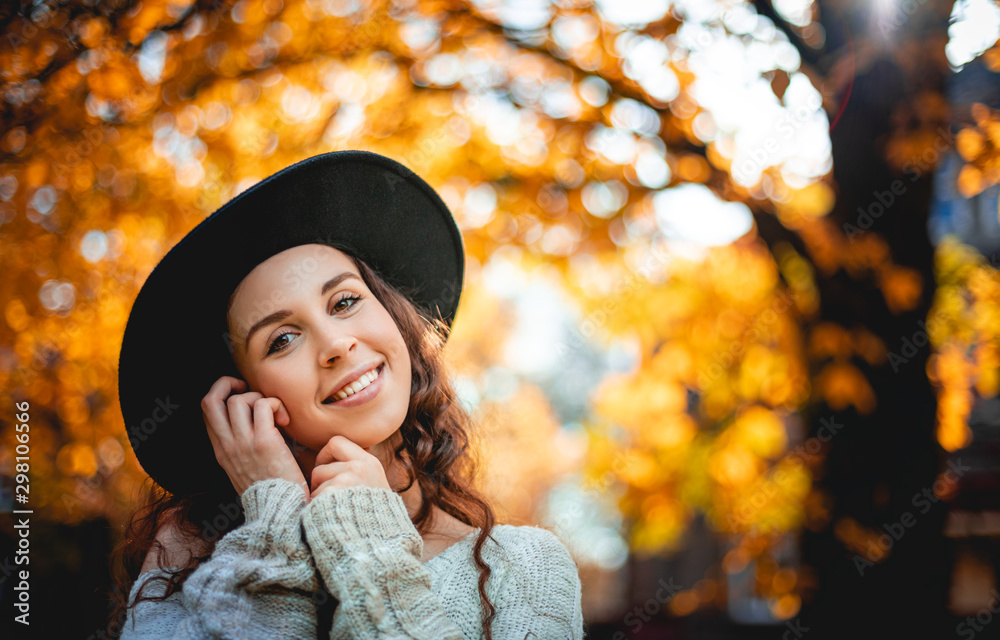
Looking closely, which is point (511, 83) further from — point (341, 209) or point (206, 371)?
point (206, 371)

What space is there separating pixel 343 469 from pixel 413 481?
391mm

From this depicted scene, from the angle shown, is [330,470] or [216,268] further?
[216,268]

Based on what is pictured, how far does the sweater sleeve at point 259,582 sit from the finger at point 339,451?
130 millimetres

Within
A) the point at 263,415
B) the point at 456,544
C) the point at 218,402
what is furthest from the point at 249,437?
the point at 456,544

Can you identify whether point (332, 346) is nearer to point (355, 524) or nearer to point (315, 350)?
point (315, 350)

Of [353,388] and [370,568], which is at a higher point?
[353,388]

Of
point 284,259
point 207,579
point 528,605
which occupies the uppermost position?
point 284,259

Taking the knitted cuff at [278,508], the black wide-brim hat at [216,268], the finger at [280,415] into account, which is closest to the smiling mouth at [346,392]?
the finger at [280,415]

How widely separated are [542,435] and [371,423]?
681 inches

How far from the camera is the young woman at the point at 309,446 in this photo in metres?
1.58

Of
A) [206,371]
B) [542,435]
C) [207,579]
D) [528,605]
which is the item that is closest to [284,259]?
[206,371]

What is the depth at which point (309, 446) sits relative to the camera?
1.91 metres

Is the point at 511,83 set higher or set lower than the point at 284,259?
lower

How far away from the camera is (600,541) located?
1983 centimetres
